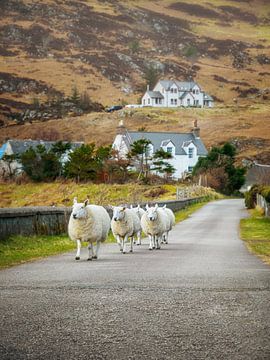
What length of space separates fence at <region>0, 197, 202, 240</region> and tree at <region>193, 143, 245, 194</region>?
228 ft

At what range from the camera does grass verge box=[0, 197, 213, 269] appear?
64.2 feet

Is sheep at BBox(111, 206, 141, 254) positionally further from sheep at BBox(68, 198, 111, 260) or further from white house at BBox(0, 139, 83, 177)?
white house at BBox(0, 139, 83, 177)

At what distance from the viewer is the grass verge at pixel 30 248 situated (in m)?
A: 19.6

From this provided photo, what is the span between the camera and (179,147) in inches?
4719

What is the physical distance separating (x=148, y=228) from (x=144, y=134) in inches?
3825

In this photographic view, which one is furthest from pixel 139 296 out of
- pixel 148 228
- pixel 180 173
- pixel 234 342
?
pixel 180 173

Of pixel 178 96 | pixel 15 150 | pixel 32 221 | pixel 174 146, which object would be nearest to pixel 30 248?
pixel 32 221

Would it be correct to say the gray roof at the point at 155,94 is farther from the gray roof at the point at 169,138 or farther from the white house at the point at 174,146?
the white house at the point at 174,146

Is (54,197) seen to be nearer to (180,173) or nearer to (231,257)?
Result: (180,173)

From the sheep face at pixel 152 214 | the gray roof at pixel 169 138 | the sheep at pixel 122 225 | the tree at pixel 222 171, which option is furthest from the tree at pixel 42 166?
the sheep at pixel 122 225

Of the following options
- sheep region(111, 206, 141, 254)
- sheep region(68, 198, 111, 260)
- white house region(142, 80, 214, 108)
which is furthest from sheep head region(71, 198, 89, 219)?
white house region(142, 80, 214, 108)

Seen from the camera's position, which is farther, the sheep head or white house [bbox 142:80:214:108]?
white house [bbox 142:80:214:108]

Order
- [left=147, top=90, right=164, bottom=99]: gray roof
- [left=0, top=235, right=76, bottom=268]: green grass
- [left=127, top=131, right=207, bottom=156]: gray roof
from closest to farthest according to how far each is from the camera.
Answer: [left=0, top=235, right=76, bottom=268]: green grass
[left=127, top=131, right=207, bottom=156]: gray roof
[left=147, top=90, right=164, bottom=99]: gray roof

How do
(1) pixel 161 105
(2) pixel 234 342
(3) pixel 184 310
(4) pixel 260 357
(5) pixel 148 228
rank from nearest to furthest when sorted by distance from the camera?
(4) pixel 260 357 → (2) pixel 234 342 → (3) pixel 184 310 → (5) pixel 148 228 → (1) pixel 161 105
